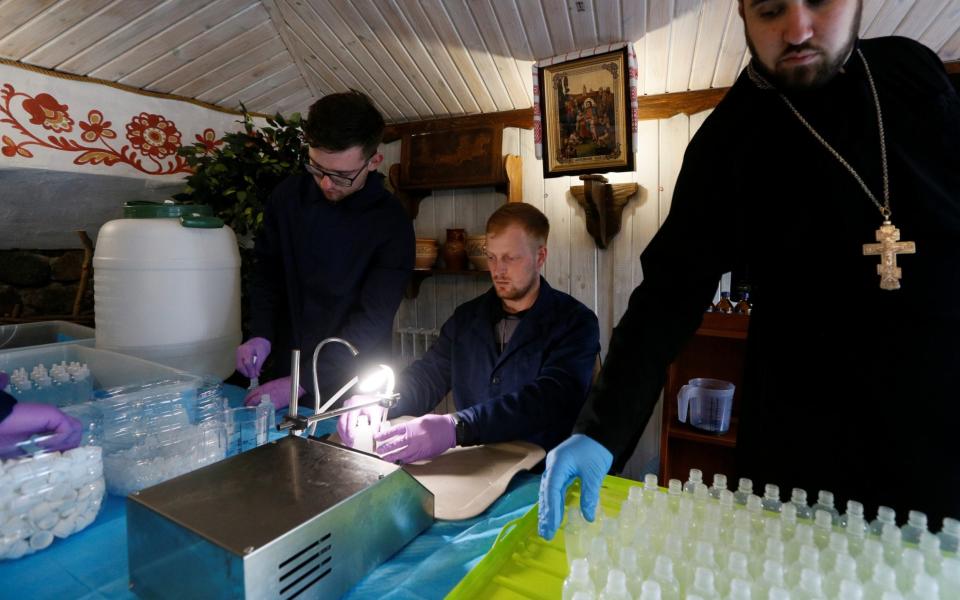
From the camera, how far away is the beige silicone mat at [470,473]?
1.05m

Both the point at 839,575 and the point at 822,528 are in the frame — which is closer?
the point at 839,575

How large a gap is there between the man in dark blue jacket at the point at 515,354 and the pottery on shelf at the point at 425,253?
3.51 ft

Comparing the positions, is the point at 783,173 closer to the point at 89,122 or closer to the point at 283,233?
the point at 283,233

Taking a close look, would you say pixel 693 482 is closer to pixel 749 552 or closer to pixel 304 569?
pixel 749 552

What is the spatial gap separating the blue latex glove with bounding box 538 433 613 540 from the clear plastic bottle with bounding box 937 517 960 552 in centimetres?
46

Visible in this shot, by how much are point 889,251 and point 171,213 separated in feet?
6.88

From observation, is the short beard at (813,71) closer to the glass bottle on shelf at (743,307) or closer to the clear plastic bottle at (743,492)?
the clear plastic bottle at (743,492)

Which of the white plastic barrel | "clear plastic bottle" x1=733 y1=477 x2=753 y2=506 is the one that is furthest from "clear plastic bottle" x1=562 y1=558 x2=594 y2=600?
the white plastic barrel

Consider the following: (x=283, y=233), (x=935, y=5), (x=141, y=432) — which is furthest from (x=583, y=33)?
(x=141, y=432)

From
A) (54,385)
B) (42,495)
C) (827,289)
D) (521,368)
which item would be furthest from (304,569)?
(54,385)

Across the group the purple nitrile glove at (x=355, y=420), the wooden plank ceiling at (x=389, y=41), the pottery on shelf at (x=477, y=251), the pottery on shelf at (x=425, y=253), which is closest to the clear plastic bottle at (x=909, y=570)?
the purple nitrile glove at (x=355, y=420)

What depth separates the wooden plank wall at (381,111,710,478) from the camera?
265cm

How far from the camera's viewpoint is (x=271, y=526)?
0.76m

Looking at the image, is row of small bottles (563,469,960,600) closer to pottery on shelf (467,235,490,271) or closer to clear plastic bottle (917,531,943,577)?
clear plastic bottle (917,531,943,577)
